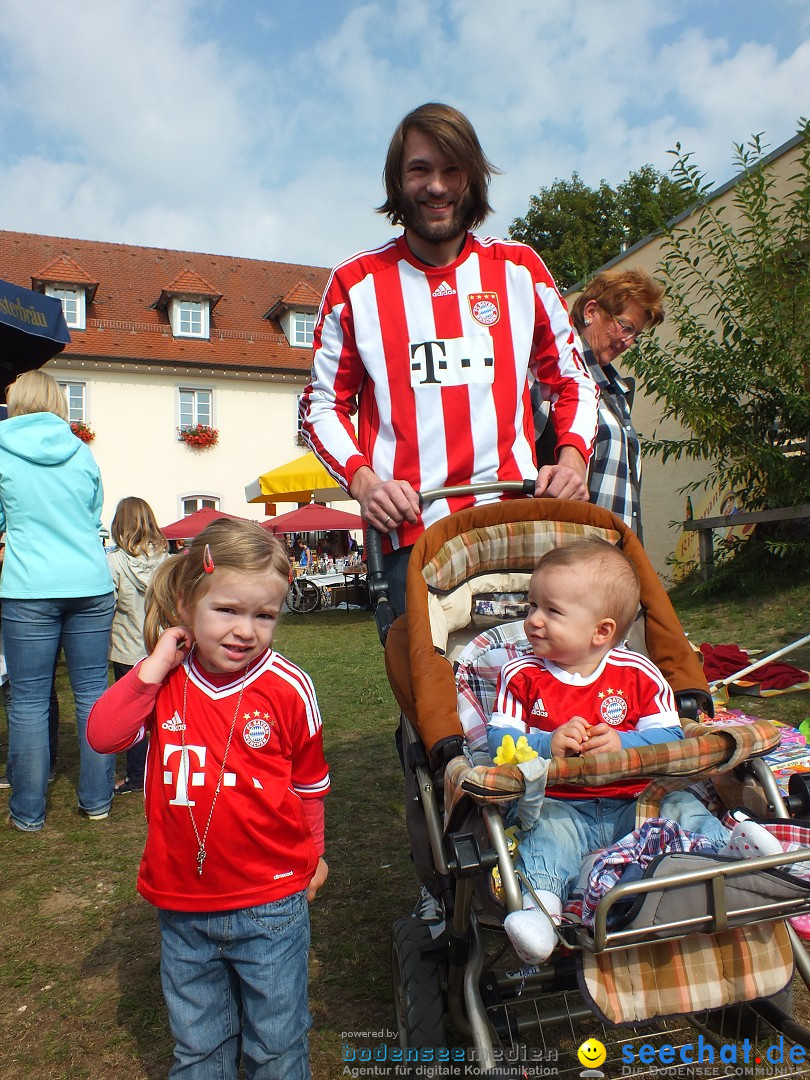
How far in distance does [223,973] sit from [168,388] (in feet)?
83.0

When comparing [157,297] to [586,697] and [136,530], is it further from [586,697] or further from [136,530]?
[586,697]

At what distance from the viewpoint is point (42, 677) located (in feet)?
13.4

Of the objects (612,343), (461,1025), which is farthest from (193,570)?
(612,343)

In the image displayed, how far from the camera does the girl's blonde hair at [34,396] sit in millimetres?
4117

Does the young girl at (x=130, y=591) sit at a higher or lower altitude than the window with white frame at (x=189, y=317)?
lower

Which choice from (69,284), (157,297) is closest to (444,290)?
(69,284)

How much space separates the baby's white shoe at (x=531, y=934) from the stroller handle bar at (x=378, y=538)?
1.05m

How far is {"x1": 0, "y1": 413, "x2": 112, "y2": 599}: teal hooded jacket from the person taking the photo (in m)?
4.00

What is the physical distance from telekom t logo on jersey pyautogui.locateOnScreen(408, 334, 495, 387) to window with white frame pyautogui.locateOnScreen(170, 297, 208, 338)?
2554 cm

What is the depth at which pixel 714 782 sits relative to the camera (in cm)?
201

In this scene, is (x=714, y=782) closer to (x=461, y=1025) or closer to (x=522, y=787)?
(x=522, y=787)

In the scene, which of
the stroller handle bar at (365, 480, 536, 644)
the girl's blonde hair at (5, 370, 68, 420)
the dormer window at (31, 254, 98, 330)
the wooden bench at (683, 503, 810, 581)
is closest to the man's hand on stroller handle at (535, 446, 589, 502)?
the stroller handle bar at (365, 480, 536, 644)

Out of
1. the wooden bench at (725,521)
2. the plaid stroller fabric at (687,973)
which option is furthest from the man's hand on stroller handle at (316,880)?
the wooden bench at (725,521)

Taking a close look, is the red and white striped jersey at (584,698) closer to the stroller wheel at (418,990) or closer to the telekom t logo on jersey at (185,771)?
the stroller wheel at (418,990)
